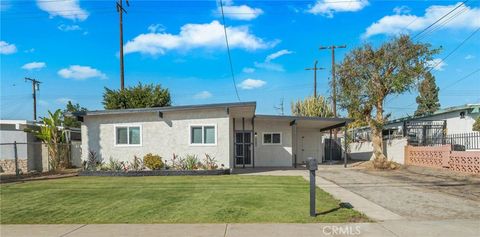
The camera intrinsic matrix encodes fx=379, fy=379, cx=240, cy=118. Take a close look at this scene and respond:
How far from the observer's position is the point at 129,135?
17906 millimetres

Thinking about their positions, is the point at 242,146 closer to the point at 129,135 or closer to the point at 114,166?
the point at 129,135

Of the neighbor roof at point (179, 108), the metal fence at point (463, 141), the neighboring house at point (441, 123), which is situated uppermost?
the neighbor roof at point (179, 108)

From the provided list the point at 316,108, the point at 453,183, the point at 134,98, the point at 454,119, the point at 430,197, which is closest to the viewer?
the point at 430,197

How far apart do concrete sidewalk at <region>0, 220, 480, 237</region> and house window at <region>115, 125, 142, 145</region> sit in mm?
10946

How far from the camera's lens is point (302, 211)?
7797mm

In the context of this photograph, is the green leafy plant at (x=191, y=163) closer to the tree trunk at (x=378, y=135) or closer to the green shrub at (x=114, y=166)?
the green shrub at (x=114, y=166)

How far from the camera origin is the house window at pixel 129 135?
58.5ft

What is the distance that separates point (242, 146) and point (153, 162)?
6.59m

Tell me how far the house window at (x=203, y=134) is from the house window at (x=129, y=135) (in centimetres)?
254

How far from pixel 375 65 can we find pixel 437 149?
557cm

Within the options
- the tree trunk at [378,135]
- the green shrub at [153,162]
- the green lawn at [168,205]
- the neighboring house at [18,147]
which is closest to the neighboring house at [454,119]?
the tree trunk at [378,135]

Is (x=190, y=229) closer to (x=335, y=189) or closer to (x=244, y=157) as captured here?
(x=335, y=189)

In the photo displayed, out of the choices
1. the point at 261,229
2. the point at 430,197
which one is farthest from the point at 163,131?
the point at 261,229

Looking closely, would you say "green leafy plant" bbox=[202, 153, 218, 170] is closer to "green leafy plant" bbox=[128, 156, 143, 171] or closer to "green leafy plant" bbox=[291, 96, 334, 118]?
"green leafy plant" bbox=[128, 156, 143, 171]
